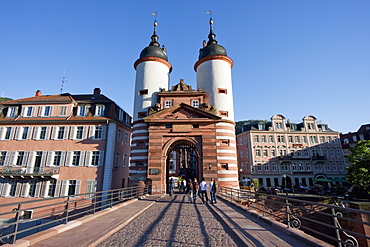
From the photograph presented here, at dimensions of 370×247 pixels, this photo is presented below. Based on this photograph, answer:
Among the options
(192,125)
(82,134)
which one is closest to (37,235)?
(192,125)

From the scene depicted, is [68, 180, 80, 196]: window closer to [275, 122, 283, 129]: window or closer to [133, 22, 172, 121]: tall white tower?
[133, 22, 172, 121]: tall white tower

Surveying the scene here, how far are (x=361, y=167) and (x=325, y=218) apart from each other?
41.7ft

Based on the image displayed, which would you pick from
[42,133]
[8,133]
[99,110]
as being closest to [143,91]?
[99,110]

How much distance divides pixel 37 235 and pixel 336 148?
169 feet

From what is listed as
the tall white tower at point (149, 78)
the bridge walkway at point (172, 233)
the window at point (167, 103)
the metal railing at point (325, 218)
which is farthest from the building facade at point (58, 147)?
the bridge walkway at point (172, 233)

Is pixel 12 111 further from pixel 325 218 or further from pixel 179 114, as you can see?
pixel 325 218

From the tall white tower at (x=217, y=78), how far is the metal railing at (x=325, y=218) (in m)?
9.62

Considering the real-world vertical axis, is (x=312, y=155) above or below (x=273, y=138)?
below

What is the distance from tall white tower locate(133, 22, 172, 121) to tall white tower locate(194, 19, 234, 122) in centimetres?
480

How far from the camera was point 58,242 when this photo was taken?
5523 millimetres

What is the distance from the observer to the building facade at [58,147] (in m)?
21.4

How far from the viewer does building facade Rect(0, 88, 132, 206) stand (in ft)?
70.2

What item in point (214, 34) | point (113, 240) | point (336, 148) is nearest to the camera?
point (113, 240)

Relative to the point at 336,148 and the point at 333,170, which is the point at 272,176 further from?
the point at 336,148
